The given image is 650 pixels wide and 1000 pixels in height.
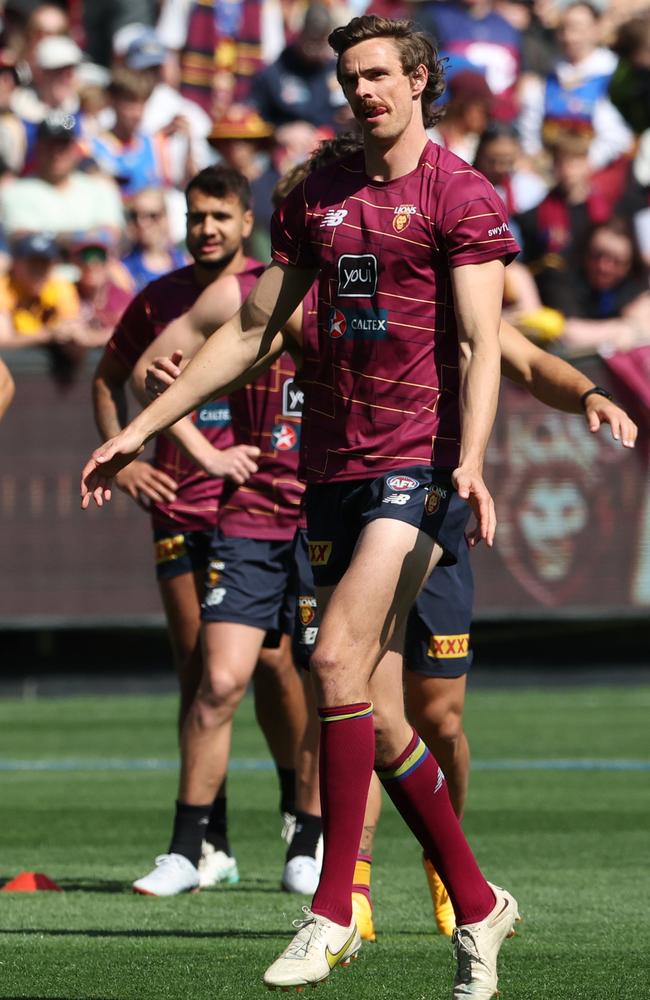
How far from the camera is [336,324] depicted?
17.9ft

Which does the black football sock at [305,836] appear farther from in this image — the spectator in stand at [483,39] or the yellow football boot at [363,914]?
the spectator in stand at [483,39]

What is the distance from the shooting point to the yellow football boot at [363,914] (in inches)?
242

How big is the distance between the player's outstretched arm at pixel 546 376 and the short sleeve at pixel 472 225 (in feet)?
1.79

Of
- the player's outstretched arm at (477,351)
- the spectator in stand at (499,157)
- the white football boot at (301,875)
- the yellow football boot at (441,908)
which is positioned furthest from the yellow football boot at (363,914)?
the spectator in stand at (499,157)

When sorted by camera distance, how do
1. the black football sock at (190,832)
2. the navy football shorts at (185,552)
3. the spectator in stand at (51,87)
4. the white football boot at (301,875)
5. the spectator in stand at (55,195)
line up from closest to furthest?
the white football boot at (301,875) → the black football sock at (190,832) → the navy football shorts at (185,552) → the spectator in stand at (55,195) → the spectator in stand at (51,87)

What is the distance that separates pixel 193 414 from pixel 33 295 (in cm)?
618

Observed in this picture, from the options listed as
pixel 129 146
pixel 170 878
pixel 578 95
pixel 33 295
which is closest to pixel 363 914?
pixel 170 878

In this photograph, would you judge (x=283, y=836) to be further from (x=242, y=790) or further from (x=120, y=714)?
(x=120, y=714)

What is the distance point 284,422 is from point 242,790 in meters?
3.18

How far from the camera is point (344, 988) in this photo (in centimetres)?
541

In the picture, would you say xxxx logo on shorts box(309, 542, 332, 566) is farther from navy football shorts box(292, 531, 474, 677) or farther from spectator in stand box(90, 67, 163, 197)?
spectator in stand box(90, 67, 163, 197)

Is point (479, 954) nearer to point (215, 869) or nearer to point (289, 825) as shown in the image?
point (215, 869)

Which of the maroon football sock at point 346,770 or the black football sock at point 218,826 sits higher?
the maroon football sock at point 346,770

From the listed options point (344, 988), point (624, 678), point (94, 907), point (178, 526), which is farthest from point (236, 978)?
point (624, 678)
